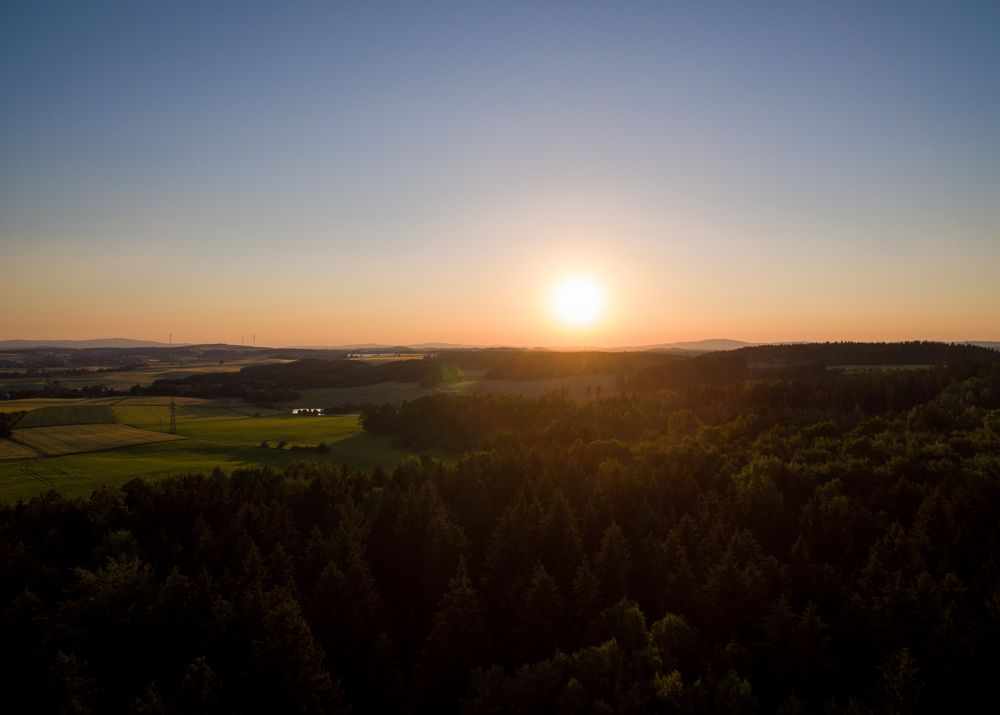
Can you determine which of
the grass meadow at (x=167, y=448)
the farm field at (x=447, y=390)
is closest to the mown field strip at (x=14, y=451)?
the grass meadow at (x=167, y=448)

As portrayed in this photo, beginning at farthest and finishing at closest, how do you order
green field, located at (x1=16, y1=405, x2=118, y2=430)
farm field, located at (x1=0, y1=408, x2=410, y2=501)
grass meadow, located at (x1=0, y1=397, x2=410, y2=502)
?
1. green field, located at (x1=16, y1=405, x2=118, y2=430)
2. grass meadow, located at (x1=0, y1=397, x2=410, y2=502)
3. farm field, located at (x1=0, y1=408, x2=410, y2=501)

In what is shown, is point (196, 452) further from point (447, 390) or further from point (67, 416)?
point (447, 390)

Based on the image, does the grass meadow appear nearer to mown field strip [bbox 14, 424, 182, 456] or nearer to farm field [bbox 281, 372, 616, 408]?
mown field strip [bbox 14, 424, 182, 456]

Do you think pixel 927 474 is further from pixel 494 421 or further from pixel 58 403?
pixel 58 403

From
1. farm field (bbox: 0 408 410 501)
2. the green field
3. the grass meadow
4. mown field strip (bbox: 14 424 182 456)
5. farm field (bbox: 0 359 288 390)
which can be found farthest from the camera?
farm field (bbox: 0 359 288 390)

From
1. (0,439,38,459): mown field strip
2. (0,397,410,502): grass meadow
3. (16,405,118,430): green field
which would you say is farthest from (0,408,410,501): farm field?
(16,405,118,430): green field

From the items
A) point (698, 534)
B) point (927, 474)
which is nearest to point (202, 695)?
point (698, 534)

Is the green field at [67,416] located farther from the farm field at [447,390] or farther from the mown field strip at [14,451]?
the farm field at [447,390]
